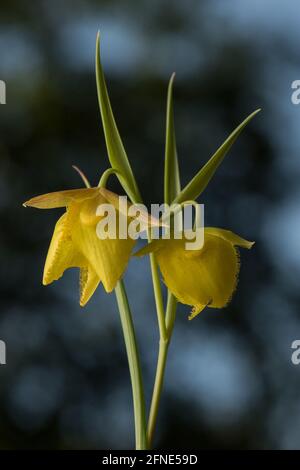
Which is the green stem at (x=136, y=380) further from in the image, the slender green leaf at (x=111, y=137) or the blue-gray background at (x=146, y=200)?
the blue-gray background at (x=146, y=200)

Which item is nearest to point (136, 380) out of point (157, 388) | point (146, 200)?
point (157, 388)

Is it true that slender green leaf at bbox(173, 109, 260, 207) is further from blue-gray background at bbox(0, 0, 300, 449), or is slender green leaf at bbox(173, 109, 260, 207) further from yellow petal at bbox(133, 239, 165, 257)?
blue-gray background at bbox(0, 0, 300, 449)

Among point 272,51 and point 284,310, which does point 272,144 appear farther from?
point 284,310

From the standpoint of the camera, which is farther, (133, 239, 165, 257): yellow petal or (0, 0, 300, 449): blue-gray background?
(0, 0, 300, 449): blue-gray background

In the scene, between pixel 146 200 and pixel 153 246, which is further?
pixel 146 200

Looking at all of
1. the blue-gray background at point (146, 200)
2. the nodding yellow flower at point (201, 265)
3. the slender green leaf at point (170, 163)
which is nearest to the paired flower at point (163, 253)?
the nodding yellow flower at point (201, 265)

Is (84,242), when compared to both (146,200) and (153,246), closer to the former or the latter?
(153,246)

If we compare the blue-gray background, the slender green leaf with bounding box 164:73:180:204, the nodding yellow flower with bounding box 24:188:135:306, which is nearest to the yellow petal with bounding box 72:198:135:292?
the nodding yellow flower with bounding box 24:188:135:306
